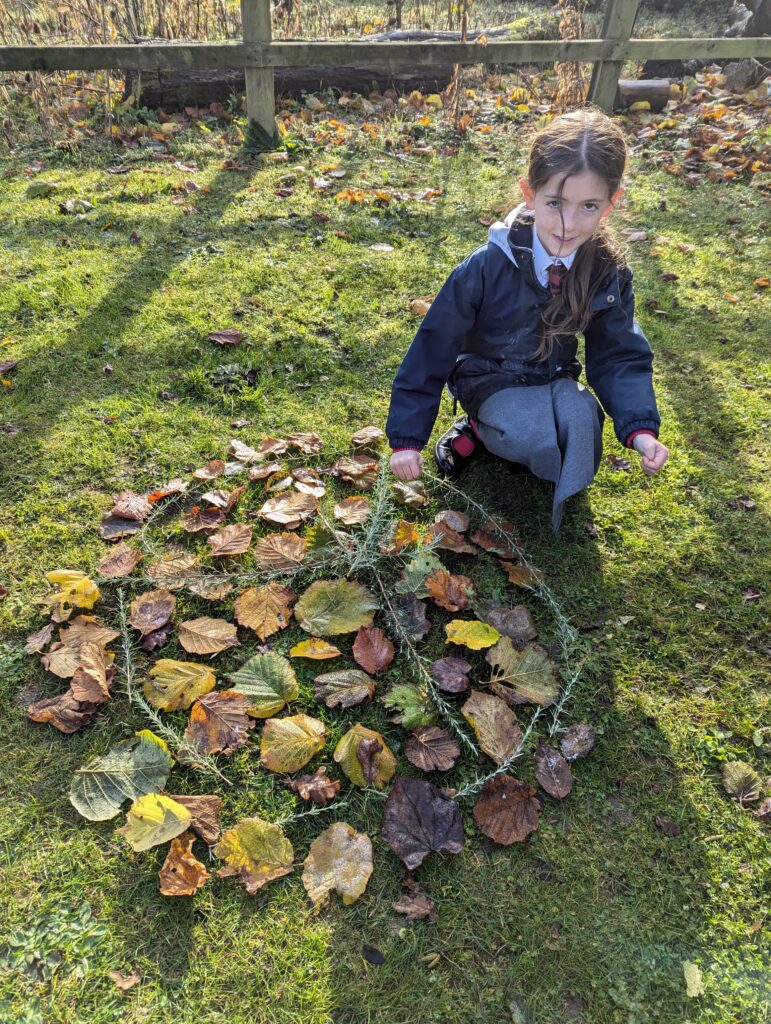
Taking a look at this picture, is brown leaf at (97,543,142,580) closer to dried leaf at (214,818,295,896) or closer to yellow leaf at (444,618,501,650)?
dried leaf at (214,818,295,896)

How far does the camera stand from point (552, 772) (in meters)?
1.82

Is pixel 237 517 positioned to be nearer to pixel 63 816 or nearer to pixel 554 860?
pixel 63 816

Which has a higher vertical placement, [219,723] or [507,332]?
[507,332]

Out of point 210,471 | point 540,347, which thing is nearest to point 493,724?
point 540,347

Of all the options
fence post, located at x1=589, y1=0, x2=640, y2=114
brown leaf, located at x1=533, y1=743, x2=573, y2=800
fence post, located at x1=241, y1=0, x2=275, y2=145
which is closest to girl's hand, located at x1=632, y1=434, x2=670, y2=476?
brown leaf, located at x1=533, y1=743, x2=573, y2=800

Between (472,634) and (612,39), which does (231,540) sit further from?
(612,39)

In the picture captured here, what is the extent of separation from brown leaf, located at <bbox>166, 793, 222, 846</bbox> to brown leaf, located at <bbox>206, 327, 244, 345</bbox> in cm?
225

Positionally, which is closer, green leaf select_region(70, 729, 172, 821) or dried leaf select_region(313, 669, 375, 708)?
green leaf select_region(70, 729, 172, 821)

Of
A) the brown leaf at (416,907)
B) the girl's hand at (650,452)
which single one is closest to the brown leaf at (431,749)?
the brown leaf at (416,907)

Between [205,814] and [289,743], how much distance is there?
0.89 ft

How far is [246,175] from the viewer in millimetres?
4930

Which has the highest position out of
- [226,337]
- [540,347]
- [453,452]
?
[540,347]

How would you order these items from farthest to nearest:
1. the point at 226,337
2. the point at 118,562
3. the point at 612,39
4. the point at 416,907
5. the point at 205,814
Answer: the point at 612,39 < the point at 226,337 < the point at 118,562 < the point at 205,814 < the point at 416,907

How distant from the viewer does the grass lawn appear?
4.88 ft
